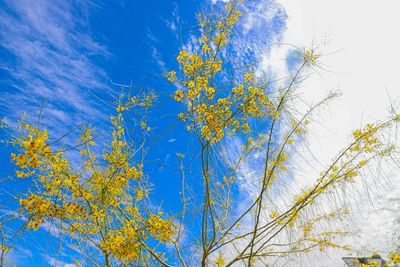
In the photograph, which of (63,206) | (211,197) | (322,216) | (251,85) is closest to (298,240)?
(322,216)

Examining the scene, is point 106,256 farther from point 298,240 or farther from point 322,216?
point 322,216

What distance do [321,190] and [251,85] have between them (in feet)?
5.22

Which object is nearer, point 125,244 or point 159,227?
point 159,227

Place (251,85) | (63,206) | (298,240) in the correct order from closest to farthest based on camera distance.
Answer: (63,206)
(251,85)
(298,240)

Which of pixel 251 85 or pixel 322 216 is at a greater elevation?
pixel 251 85

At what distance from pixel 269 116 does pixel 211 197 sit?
1.56 meters

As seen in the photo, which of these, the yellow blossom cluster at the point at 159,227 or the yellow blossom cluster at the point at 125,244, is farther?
the yellow blossom cluster at the point at 125,244

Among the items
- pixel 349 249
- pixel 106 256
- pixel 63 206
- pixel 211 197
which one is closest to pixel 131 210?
pixel 106 256

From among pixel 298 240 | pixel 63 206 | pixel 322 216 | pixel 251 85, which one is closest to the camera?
pixel 63 206

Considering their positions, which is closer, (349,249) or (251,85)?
(251,85)

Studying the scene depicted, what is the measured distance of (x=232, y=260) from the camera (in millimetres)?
4707

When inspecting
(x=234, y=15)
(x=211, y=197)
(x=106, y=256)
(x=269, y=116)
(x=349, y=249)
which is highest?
(x=234, y=15)

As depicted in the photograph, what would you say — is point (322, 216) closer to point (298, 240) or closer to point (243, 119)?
point (298, 240)

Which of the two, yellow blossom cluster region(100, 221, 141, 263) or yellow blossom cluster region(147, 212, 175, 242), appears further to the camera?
yellow blossom cluster region(100, 221, 141, 263)
